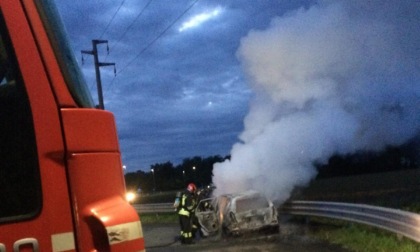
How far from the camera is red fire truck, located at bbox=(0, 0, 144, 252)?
2105 mm

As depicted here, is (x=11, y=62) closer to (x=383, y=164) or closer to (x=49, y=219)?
(x=49, y=219)

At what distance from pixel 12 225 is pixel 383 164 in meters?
45.4

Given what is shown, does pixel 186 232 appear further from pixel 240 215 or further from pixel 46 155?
pixel 46 155

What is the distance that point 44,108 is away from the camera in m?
2.17

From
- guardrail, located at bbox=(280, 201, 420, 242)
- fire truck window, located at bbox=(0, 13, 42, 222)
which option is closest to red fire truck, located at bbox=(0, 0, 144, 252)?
fire truck window, located at bbox=(0, 13, 42, 222)

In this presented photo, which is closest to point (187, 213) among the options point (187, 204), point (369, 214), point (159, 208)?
point (187, 204)

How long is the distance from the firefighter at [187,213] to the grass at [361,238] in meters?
3.69

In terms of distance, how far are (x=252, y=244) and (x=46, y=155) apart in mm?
13195

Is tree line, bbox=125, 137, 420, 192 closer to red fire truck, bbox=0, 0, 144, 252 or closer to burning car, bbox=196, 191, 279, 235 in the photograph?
burning car, bbox=196, 191, 279, 235

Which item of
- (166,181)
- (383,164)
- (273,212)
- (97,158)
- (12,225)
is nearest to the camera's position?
(12,225)

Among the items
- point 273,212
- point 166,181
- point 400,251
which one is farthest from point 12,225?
point 166,181

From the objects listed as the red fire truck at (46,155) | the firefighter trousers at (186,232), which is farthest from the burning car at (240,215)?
the red fire truck at (46,155)

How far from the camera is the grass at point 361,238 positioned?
1152cm

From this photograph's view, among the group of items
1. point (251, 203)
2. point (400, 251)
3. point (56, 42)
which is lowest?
point (400, 251)
